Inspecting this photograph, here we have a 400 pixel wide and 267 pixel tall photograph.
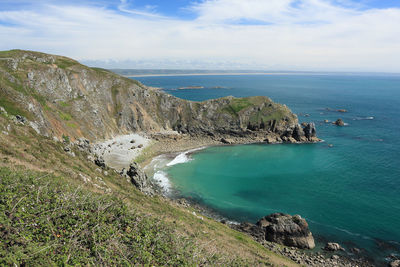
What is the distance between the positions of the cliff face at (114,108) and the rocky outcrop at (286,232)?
162 feet

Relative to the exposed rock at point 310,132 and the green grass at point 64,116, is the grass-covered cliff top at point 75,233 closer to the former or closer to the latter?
the green grass at point 64,116

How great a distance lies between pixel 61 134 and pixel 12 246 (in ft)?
185

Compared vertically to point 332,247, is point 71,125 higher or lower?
higher

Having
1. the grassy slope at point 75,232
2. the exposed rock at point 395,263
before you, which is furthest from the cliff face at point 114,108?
the exposed rock at point 395,263

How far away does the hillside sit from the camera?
41.4 feet

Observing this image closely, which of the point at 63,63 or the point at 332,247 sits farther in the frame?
the point at 63,63

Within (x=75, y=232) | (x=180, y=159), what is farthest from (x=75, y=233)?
(x=180, y=159)

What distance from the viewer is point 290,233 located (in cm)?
3672

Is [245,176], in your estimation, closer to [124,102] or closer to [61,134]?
[61,134]

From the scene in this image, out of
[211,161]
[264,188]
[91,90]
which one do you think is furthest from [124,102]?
[264,188]

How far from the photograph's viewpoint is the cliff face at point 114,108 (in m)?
67.9

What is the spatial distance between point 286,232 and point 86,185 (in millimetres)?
29549

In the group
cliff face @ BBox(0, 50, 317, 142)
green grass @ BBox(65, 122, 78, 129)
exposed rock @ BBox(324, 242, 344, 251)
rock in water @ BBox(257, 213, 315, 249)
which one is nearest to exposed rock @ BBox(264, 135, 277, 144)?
cliff face @ BBox(0, 50, 317, 142)

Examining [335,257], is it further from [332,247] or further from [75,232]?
[75,232]
